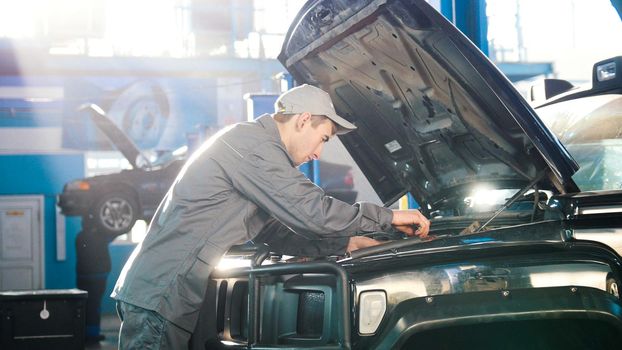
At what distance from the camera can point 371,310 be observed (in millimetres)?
2861

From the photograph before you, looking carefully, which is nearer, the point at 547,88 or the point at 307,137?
the point at 307,137

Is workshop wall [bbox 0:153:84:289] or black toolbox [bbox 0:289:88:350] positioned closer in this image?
black toolbox [bbox 0:289:88:350]

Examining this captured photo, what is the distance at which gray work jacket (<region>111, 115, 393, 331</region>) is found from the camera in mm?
3264

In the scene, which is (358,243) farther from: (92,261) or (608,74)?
(92,261)

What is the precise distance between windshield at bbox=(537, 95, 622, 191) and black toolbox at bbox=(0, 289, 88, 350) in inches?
222

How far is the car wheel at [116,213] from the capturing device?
15703mm

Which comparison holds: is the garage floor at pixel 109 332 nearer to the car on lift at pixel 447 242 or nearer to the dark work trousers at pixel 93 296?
the dark work trousers at pixel 93 296

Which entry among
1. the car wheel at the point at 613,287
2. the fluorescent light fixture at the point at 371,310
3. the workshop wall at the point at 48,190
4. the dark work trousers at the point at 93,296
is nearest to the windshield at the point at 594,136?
the car wheel at the point at 613,287

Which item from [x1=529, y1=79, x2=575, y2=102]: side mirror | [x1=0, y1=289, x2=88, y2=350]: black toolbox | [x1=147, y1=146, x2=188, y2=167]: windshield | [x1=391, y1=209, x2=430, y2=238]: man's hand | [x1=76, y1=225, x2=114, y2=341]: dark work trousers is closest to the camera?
[x1=391, y1=209, x2=430, y2=238]: man's hand

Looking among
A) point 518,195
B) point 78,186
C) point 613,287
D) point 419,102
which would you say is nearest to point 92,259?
point 78,186

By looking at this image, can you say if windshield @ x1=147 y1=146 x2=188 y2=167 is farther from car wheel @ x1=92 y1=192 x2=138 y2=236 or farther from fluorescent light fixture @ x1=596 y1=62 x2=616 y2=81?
fluorescent light fixture @ x1=596 y1=62 x2=616 y2=81

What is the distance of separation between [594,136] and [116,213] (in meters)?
12.8

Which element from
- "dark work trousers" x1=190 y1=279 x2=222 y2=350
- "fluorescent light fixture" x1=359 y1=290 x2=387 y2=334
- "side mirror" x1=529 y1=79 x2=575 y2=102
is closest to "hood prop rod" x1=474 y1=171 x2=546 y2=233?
"fluorescent light fixture" x1=359 y1=290 x2=387 y2=334

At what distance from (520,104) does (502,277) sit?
682 millimetres
